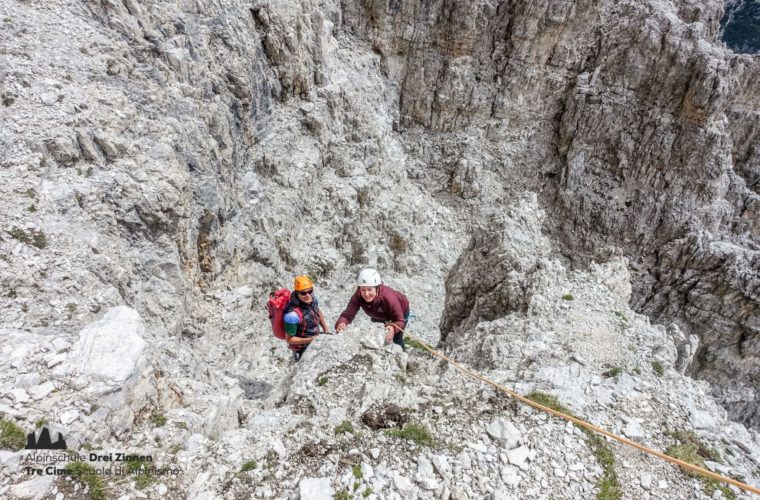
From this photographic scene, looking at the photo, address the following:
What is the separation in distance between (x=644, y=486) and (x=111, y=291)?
11.4 meters

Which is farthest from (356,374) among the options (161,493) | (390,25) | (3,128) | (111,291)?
(390,25)

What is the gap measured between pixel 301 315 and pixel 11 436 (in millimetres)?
6133

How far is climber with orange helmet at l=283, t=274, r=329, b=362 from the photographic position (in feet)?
32.6

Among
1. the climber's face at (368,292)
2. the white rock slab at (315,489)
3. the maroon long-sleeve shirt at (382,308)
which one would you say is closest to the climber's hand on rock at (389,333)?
the maroon long-sleeve shirt at (382,308)

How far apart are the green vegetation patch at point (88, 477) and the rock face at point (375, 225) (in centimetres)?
47

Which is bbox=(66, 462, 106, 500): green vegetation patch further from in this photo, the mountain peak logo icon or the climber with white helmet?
the climber with white helmet

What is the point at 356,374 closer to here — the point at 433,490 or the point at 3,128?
the point at 433,490

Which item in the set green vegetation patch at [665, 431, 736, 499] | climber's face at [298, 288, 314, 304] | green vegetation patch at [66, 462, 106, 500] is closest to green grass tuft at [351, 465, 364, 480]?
green vegetation patch at [66, 462, 106, 500]

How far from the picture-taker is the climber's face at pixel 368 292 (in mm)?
9391

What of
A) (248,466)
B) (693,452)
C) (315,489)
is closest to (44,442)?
(248,466)

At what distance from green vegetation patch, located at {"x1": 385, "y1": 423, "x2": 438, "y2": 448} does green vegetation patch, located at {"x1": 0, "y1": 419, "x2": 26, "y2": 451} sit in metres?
4.95

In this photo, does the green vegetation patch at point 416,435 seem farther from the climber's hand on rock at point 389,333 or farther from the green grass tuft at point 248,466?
the climber's hand on rock at point 389,333

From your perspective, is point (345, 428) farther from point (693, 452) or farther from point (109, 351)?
point (693, 452)

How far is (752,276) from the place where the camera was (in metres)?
27.5
